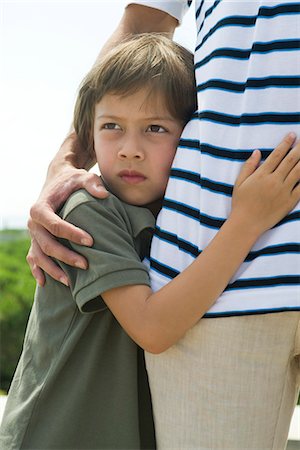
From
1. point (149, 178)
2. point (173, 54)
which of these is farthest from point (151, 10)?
point (149, 178)

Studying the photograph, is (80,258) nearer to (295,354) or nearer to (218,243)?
(218,243)

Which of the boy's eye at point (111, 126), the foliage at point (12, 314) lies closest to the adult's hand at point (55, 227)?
the boy's eye at point (111, 126)

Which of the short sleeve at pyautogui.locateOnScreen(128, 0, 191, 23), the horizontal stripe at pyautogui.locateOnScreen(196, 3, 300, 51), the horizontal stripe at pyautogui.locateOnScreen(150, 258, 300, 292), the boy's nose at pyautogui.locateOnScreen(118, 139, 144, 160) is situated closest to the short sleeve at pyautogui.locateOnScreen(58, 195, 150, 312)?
the boy's nose at pyautogui.locateOnScreen(118, 139, 144, 160)

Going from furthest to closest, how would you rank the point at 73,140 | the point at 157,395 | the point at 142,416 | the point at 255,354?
the point at 73,140, the point at 142,416, the point at 157,395, the point at 255,354

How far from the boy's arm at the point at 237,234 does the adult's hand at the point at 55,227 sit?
256 millimetres

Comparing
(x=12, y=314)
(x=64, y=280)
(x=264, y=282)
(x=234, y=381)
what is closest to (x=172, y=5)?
(x=64, y=280)

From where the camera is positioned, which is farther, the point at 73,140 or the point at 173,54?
the point at 73,140

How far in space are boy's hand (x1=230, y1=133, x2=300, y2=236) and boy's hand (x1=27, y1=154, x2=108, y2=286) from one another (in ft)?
1.23

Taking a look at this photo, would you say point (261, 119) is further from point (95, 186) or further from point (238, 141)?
point (95, 186)

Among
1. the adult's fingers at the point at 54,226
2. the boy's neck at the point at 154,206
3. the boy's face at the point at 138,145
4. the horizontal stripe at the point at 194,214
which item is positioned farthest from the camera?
the boy's neck at the point at 154,206

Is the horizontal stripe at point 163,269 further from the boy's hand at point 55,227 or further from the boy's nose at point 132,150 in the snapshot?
the boy's nose at point 132,150

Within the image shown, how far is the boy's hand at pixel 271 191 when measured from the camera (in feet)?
4.66

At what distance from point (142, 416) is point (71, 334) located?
0.27 metres

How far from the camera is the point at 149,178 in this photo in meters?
1.71
